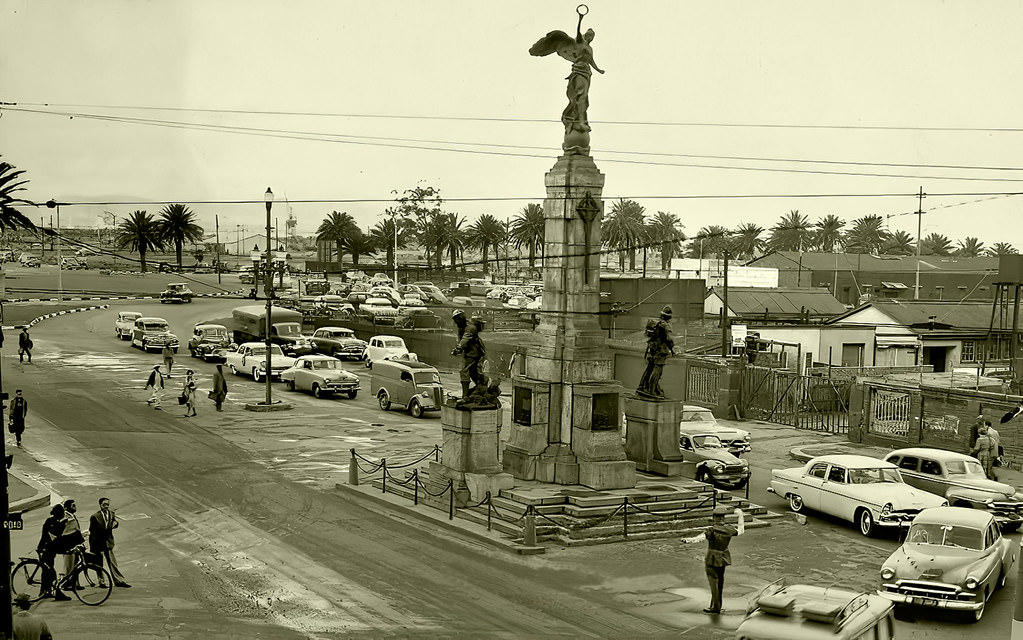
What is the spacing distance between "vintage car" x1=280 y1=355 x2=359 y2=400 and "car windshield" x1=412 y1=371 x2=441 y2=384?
13.5 feet

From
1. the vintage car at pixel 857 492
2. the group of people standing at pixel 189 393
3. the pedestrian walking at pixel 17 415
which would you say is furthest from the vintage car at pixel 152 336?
the vintage car at pixel 857 492

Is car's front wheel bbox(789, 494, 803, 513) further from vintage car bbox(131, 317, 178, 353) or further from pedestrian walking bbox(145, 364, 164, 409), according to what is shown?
vintage car bbox(131, 317, 178, 353)

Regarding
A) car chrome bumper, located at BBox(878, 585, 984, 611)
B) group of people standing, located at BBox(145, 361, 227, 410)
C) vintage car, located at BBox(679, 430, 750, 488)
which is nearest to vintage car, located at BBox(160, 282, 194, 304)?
group of people standing, located at BBox(145, 361, 227, 410)

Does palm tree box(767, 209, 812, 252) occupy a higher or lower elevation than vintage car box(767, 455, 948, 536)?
higher

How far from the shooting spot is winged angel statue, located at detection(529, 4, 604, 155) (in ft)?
73.1

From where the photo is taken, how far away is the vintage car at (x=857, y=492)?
64.8 ft

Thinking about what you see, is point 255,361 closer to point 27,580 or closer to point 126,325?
point 126,325

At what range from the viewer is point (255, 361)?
42.2m

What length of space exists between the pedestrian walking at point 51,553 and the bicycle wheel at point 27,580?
0.12 m

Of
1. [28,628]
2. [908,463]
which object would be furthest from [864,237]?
[28,628]

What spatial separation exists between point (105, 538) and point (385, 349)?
31.8m

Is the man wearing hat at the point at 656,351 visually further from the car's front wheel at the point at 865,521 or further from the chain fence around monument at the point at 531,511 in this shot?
the car's front wheel at the point at 865,521

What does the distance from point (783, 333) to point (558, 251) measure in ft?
88.0

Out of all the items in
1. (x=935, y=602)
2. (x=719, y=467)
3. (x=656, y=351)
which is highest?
(x=656, y=351)
